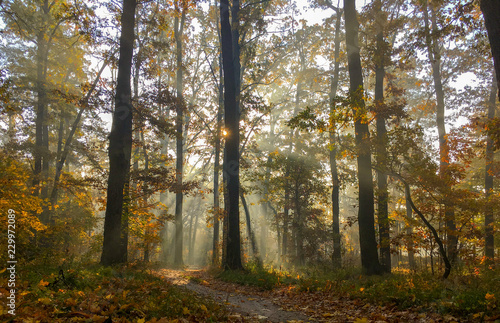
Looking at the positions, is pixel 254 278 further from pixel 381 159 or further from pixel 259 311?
pixel 381 159

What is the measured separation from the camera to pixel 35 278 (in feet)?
15.7

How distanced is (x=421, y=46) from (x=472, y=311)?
290 inches

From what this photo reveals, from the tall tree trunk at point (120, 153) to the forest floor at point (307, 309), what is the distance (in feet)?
12.8

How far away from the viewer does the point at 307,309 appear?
219 inches

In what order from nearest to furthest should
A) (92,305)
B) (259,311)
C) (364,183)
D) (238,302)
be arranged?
(92,305)
(259,311)
(238,302)
(364,183)

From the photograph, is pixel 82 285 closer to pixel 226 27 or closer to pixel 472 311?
pixel 472 311

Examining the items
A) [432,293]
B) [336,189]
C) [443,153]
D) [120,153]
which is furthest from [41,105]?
[443,153]

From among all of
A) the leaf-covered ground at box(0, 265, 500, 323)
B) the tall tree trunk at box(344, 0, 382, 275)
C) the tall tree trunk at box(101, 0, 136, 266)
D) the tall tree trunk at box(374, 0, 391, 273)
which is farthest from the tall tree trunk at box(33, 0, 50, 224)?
the tall tree trunk at box(374, 0, 391, 273)

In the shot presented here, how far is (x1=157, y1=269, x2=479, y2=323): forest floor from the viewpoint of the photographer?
A: 14.3ft

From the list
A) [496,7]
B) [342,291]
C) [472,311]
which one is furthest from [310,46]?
[472,311]

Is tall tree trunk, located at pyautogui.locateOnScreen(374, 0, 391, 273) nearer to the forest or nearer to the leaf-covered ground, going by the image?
the forest

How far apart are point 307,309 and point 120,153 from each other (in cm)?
746

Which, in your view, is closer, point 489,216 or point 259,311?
point 259,311

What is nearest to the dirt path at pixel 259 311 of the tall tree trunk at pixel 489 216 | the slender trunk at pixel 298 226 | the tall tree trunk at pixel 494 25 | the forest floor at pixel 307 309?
the forest floor at pixel 307 309
